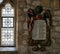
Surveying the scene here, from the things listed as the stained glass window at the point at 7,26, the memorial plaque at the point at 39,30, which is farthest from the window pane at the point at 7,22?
the memorial plaque at the point at 39,30

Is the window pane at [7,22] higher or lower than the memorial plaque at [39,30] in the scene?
higher

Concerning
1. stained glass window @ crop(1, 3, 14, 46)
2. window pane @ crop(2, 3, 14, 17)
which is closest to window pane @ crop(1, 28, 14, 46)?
stained glass window @ crop(1, 3, 14, 46)

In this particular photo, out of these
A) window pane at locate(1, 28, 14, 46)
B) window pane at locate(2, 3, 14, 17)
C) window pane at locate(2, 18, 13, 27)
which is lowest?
window pane at locate(1, 28, 14, 46)

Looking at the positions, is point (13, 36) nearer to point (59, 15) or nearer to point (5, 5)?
point (5, 5)

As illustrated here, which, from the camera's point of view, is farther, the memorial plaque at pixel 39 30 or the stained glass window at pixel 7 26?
the stained glass window at pixel 7 26

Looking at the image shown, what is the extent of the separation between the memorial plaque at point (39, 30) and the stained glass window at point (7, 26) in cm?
55

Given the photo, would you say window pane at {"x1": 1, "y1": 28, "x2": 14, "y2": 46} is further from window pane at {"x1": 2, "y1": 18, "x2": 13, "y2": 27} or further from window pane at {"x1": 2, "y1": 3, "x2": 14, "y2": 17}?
window pane at {"x1": 2, "y1": 3, "x2": 14, "y2": 17}

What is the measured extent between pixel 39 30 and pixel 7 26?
0.70 m

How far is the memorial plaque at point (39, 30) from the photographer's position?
425cm

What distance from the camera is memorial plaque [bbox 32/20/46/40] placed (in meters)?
4.25

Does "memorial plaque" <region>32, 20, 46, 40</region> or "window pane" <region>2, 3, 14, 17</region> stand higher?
"window pane" <region>2, 3, 14, 17</region>

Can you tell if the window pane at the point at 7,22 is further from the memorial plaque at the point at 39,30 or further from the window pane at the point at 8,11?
the memorial plaque at the point at 39,30

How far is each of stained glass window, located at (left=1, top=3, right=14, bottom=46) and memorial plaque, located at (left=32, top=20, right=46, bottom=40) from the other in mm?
550

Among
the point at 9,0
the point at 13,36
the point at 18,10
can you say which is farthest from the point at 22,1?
the point at 13,36
